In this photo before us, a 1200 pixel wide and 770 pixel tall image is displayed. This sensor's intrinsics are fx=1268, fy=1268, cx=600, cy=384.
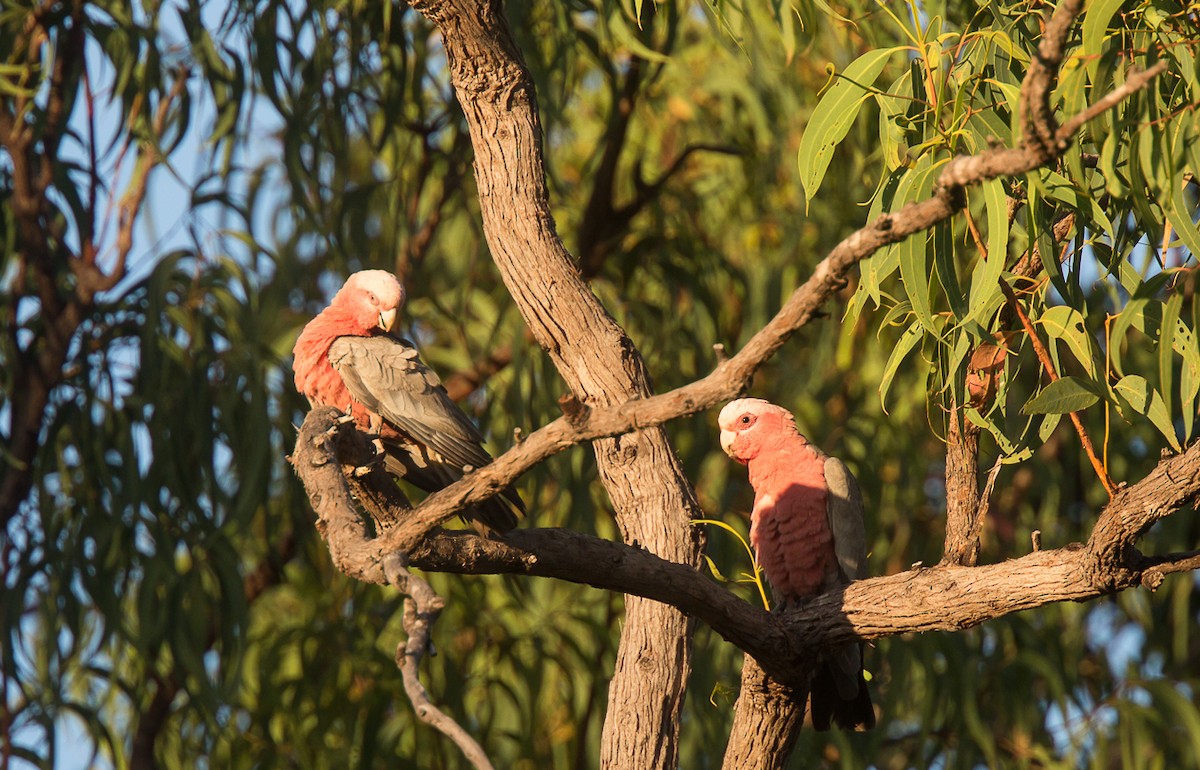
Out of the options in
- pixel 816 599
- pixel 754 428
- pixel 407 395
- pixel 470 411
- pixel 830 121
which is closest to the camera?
pixel 830 121

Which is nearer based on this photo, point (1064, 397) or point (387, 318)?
point (1064, 397)

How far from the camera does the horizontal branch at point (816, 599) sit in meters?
1.62

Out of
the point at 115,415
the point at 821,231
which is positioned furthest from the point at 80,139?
the point at 821,231

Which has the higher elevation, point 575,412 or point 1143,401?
point 575,412

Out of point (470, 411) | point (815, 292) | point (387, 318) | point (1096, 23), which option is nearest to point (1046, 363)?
point (1096, 23)

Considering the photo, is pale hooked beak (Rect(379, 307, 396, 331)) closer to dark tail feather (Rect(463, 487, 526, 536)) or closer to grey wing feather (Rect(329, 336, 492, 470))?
grey wing feather (Rect(329, 336, 492, 470))

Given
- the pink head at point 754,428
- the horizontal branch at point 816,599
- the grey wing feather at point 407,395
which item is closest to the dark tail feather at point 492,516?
the horizontal branch at point 816,599

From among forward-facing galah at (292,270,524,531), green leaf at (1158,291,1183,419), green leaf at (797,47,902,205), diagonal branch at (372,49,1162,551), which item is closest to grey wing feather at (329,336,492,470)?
forward-facing galah at (292,270,524,531)

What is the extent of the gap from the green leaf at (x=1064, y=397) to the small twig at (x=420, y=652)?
90 centimetres

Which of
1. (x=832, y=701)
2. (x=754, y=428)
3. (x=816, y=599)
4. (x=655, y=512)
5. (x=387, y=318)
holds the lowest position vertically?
(x=832, y=701)

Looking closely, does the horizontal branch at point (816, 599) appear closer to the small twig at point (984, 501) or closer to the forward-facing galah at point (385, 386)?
the small twig at point (984, 501)

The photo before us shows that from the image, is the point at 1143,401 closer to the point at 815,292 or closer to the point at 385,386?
the point at 815,292

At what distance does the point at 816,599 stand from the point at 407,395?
3.04 feet

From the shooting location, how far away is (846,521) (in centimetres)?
276
